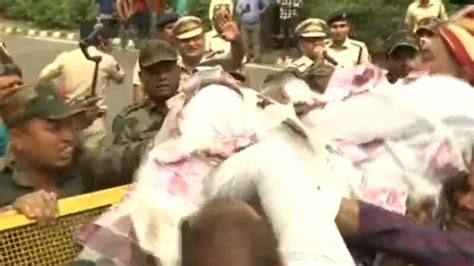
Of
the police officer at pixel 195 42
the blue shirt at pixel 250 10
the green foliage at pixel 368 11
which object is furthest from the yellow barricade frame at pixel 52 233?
the blue shirt at pixel 250 10

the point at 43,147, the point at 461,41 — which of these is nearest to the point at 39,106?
the point at 43,147

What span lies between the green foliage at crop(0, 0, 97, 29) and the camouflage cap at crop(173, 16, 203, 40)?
13.2 m

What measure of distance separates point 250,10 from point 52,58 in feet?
11.2

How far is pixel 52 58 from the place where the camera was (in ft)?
60.9

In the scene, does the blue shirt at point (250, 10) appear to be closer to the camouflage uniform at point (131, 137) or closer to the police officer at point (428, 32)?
the camouflage uniform at point (131, 137)

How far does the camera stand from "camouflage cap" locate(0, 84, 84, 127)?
4.39 meters

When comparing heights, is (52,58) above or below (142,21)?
below

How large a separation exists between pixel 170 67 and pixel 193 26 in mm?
2328

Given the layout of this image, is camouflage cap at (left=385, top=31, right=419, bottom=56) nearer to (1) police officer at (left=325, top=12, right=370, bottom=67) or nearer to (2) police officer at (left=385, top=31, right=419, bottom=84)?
(2) police officer at (left=385, top=31, right=419, bottom=84)

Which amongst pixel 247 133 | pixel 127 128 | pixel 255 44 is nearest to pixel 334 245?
pixel 247 133

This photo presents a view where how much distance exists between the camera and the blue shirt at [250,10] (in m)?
16.6

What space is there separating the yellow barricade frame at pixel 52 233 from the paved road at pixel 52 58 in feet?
33.0

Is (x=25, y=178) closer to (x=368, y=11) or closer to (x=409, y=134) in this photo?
(x=409, y=134)

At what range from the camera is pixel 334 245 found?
2.05 metres
